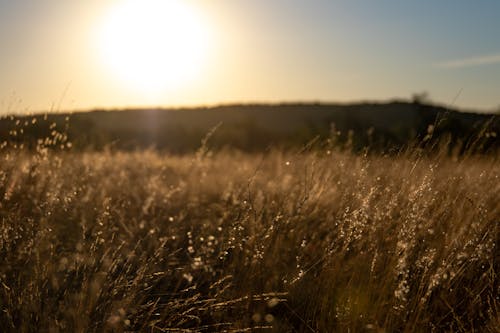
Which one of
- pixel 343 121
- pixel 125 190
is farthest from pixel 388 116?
pixel 125 190

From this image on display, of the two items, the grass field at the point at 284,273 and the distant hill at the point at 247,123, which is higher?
the grass field at the point at 284,273

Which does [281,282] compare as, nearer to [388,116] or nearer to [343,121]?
[343,121]

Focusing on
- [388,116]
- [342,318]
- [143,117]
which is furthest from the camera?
[143,117]

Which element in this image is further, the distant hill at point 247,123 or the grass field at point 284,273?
the distant hill at point 247,123

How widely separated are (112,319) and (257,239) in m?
1.20

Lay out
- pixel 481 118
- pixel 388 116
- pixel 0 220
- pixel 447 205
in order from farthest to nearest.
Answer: pixel 388 116
pixel 481 118
pixel 0 220
pixel 447 205

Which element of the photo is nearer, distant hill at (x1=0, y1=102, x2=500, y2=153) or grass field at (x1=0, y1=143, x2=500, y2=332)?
grass field at (x1=0, y1=143, x2=500, y2=332)

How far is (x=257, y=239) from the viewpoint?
321cm

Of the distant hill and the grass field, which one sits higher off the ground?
the grass field

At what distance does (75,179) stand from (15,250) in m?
1.98

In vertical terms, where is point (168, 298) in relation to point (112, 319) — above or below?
below

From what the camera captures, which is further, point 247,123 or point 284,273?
point 247,123

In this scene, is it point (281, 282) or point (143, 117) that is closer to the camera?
point (281, 282)

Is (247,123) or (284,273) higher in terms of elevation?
(284,273)
